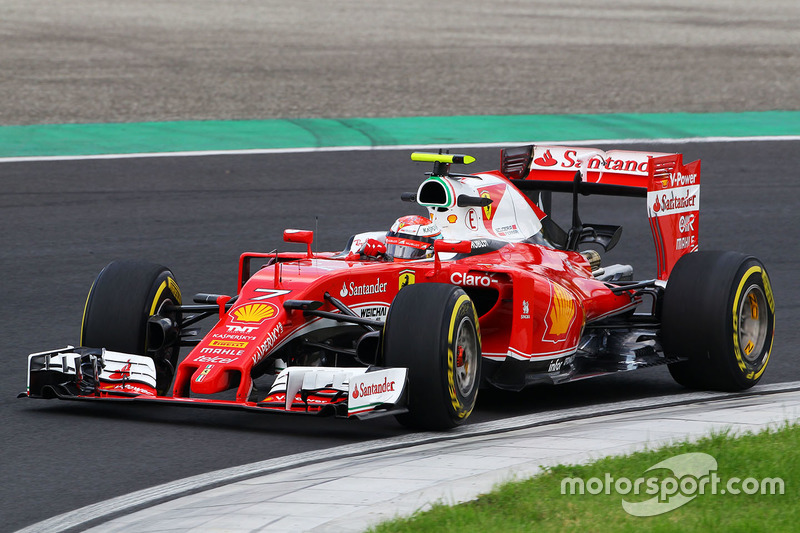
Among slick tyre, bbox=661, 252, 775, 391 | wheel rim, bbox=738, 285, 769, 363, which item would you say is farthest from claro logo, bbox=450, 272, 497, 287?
wheel rim, bbox=738, 285, 769, 363

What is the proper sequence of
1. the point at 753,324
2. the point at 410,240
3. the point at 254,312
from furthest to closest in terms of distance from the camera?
the point at 753,324, the point at 410,240, the point at 254,312

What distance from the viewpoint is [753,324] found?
9.17 metres

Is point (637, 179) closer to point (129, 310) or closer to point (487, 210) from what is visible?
point (487, 210)

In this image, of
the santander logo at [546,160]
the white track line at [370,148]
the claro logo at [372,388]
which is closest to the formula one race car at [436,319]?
the claro logo at [372,388]

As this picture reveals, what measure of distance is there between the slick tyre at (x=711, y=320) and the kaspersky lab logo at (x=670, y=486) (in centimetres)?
270

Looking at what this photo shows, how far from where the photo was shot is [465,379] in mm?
7883

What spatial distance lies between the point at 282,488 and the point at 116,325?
94.3 inches

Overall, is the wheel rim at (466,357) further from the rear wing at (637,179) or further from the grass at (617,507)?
the rear wing at (637,179)

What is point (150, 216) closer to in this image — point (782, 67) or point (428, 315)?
point (428, 315)

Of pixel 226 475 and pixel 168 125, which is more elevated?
pixel 168 125

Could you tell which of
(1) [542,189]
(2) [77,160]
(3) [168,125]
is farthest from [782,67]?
(1) [542,189]

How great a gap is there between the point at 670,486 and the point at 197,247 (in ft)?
26.1

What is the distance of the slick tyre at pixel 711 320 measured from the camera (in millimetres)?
8719

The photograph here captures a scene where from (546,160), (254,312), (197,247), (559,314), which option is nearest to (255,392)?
(254,312)
